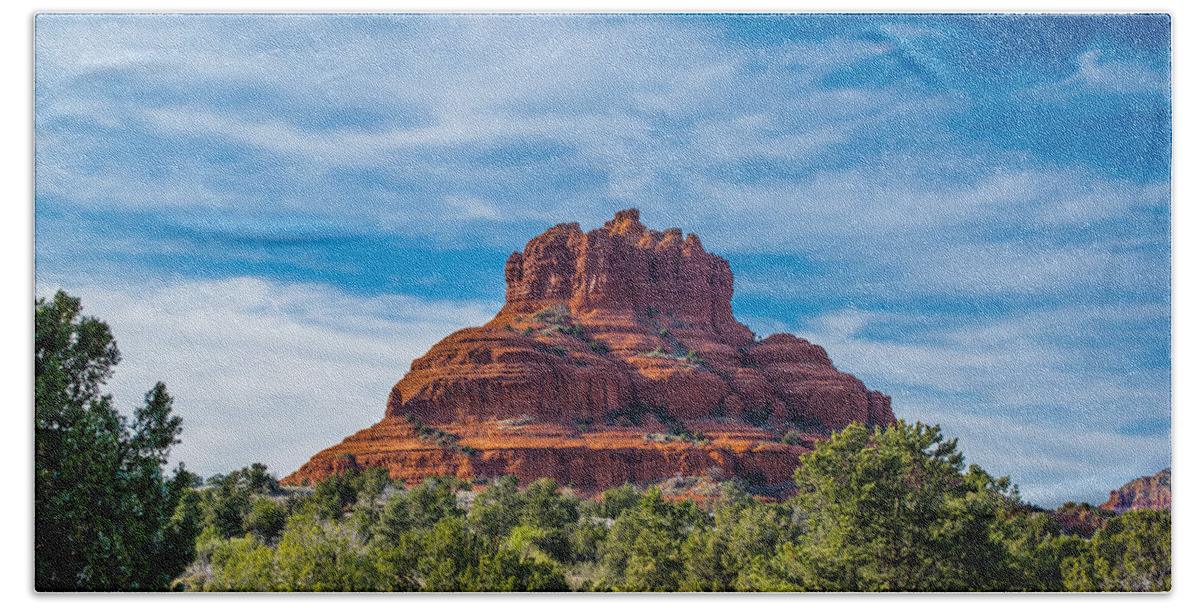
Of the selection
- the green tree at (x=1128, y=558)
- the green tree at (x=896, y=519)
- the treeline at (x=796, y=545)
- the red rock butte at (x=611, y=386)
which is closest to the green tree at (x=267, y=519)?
the treeline at (x=796, y=545)

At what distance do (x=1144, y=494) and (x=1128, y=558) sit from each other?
76cm

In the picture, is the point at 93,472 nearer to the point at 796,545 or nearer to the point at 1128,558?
the point at 796,545

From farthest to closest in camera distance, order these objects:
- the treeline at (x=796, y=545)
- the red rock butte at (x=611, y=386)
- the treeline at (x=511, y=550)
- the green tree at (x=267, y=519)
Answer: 1. the red rock butte at (x=611, y=386)
2. the green tree at (x=267, y=519)
3. the treeline at (x=796, y=545)
4. the treeline at (x=511, y=550)

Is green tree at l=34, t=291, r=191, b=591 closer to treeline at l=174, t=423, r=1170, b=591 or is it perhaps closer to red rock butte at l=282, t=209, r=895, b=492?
treeline at l=174, t=423, r=1170, b=591

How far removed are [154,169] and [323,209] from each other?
194cm

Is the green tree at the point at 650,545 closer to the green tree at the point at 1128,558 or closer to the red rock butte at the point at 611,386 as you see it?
Result: the red rock butte at the point at 611,386

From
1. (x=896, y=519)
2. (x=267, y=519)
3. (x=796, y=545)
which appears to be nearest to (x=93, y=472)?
(x=267, y=519)

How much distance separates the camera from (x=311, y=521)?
12805 mm

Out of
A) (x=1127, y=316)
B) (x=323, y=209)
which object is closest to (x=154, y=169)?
(x=323, y=209)

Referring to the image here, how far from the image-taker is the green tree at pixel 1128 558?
11555 mm

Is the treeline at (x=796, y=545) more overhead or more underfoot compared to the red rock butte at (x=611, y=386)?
more underfoot

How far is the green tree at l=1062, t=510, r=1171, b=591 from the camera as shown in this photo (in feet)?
37.9

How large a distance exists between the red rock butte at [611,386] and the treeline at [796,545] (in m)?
0.79

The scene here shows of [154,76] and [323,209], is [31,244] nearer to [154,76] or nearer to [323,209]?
[154,76]
